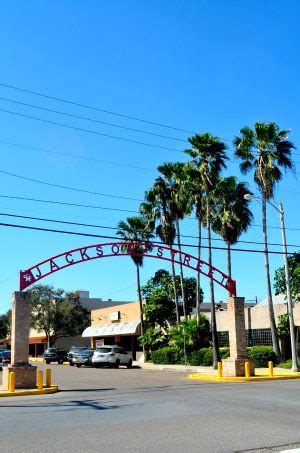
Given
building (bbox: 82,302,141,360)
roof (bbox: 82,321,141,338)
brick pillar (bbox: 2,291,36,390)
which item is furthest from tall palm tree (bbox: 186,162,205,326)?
brick pillar (bbox: 2,291,36,390)

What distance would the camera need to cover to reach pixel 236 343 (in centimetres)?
2475

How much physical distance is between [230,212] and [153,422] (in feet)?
81.8

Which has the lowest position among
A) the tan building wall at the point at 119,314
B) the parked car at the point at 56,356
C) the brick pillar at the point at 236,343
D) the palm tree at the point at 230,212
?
the parked car at the point at 56,356

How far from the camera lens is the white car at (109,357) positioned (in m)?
39.7

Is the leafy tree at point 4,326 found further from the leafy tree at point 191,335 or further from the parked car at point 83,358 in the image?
the leafy tree at point 191,335

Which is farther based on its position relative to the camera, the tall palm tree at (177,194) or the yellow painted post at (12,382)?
the tall palm tree at (177,194)

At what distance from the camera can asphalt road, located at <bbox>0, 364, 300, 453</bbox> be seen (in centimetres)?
877

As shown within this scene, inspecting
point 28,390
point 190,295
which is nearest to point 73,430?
point 28,390

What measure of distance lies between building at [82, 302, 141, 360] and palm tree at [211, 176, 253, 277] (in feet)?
53.6

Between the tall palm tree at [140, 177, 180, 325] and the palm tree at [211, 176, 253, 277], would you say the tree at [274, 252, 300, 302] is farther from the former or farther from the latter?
the tall palm tree at [140, 177, 180, 325]

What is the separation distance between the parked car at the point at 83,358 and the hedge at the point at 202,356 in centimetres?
503

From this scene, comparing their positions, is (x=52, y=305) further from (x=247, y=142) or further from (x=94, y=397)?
(x=94, y=397)

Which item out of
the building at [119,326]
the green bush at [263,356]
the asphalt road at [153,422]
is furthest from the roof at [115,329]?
the asphalt road at [153,422]

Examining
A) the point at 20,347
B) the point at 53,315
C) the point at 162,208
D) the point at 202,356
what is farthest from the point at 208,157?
the point at 53,315
